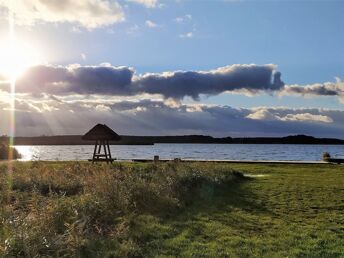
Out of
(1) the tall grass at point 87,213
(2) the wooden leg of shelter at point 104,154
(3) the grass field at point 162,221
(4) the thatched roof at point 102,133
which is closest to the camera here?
(1) the tall grass at point 87,213

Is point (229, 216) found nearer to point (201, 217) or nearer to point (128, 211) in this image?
point (201, 217)

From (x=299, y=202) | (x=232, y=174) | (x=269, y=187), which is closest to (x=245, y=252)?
(x=299, y=202)

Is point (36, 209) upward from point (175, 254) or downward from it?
upward

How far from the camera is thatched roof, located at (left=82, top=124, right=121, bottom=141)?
99.8 ft

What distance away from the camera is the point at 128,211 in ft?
35.7

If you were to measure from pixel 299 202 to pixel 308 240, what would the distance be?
5.63 metres

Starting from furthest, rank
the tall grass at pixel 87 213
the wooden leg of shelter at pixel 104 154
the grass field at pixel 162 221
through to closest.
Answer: the wooden leg of shelter at pixel 104 154 → the grass field at pixel 162 221 → the tall grass at pixel 87 213

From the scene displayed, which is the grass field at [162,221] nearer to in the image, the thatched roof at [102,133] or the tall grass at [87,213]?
the tall grass at [87,213]

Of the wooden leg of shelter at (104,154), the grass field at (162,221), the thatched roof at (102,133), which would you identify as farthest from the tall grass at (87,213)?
the wooden leg of shelter at (104,154)

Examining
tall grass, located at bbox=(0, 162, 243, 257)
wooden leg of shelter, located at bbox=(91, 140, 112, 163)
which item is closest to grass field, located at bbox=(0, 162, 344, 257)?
tall grass, located at bbox=(0, 162, 243, 257)

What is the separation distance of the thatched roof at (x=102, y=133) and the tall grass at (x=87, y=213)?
1348 cm

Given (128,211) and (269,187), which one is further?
(269,187)

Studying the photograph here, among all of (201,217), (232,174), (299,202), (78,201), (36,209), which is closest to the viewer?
(36,209)

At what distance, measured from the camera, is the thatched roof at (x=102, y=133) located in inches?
1198
